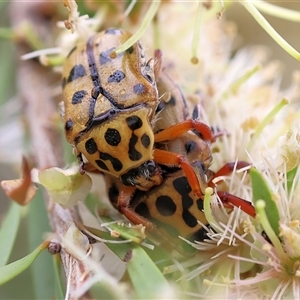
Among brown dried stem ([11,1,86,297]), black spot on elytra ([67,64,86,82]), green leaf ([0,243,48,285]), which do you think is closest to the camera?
green leaf ([0,243,48,285])

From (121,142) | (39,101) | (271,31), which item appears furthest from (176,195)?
(39,101)

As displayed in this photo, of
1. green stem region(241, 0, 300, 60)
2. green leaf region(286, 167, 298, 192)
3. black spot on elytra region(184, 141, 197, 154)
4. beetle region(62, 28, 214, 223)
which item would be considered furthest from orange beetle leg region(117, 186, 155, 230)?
green stem region(241, 0, 300, 60)

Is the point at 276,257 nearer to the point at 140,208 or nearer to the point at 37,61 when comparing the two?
the point at 140,208

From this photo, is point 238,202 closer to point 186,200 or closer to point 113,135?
point 186,200

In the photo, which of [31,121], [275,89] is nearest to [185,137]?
[31,121]

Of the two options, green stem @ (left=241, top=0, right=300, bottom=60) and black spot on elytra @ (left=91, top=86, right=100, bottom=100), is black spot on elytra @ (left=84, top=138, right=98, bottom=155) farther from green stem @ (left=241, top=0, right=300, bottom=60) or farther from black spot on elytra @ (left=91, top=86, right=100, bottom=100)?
green stem @ (left=241, top=0, right=300, bottom=60)
